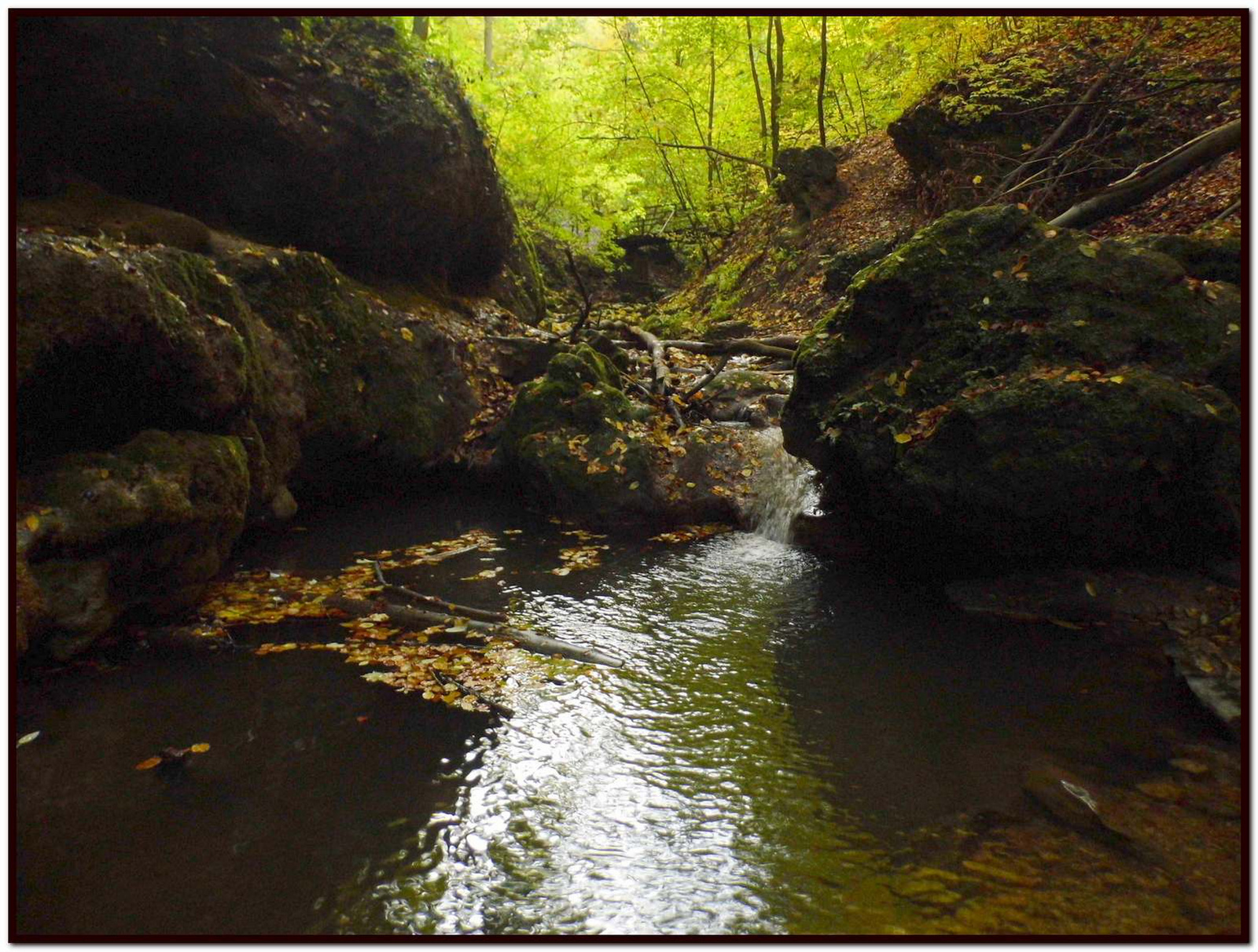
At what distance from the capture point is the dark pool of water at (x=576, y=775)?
2855 mm

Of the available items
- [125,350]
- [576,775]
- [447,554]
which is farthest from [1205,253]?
[125,350]

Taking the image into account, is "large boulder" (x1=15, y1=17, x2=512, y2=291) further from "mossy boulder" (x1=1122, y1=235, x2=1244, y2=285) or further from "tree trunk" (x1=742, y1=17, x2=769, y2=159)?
"tree trunk" (x1=742, y1=17, x2=769, y2=159)

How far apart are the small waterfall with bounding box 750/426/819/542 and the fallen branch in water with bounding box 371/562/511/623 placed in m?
3.91

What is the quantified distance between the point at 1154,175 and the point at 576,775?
27.3 ft

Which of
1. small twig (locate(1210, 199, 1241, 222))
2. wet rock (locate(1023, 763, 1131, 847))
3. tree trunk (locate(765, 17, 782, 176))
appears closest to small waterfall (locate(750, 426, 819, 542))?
wet rock (locate(1023, 763, 1131, 847))

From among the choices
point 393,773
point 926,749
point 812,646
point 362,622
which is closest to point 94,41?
point 362,622

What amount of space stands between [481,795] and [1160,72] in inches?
525

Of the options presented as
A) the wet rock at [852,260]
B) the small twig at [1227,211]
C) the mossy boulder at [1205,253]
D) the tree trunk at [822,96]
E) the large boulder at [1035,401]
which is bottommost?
the large boulder at [1035,401]

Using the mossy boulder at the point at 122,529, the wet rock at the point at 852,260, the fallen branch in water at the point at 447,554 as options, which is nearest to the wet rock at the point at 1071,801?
the fallen branch in water at the point at 447,554

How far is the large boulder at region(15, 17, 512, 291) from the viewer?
703 cm

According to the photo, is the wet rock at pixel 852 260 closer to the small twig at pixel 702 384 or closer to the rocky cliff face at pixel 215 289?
the small twig at pixel 702 384

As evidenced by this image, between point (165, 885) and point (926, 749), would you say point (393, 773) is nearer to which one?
point (165, 885)

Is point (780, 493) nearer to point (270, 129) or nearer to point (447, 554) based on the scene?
point (447, 554)

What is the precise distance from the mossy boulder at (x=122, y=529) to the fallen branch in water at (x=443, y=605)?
57.1 inches
